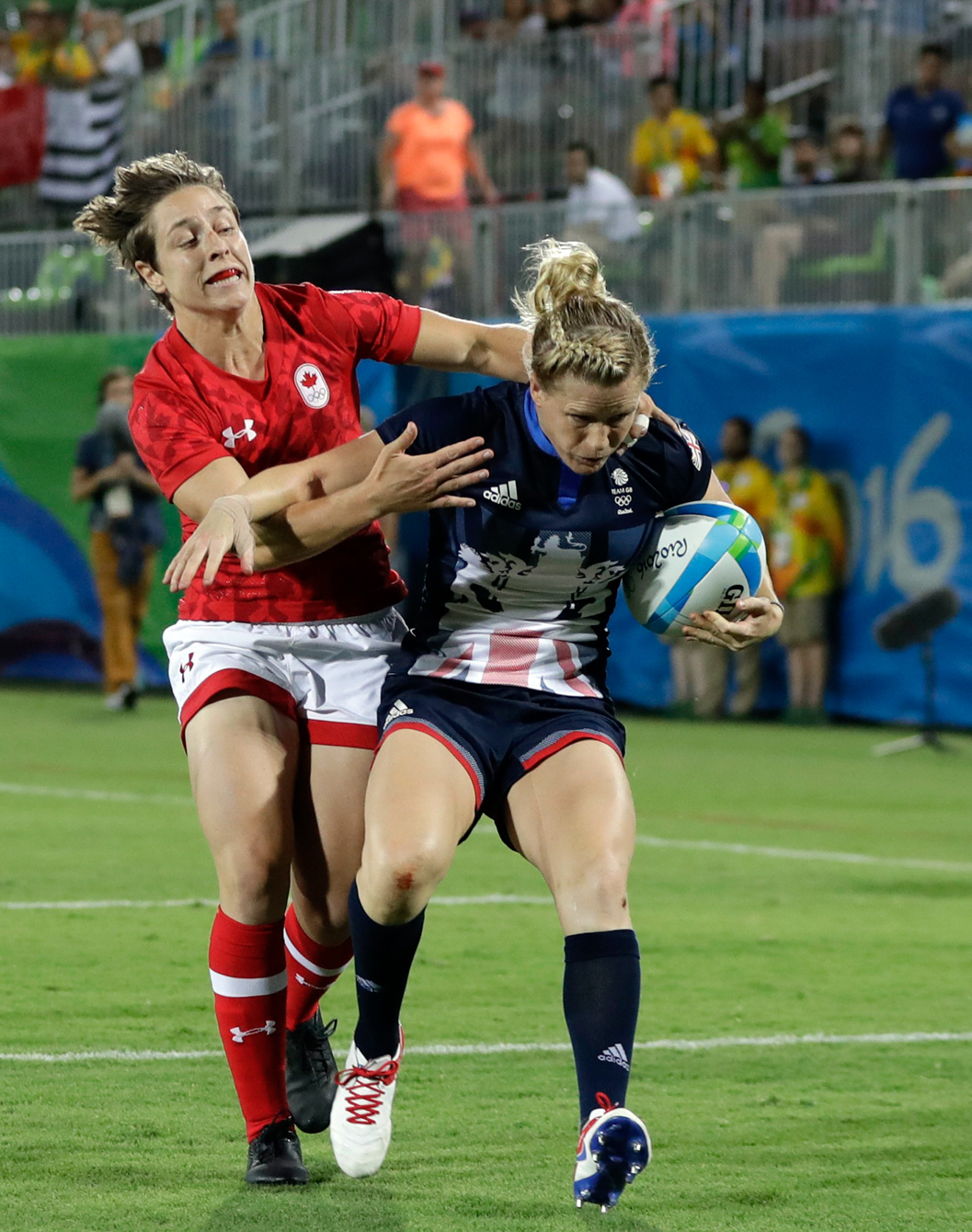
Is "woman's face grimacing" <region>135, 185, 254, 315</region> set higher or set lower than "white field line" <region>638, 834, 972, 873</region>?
higher

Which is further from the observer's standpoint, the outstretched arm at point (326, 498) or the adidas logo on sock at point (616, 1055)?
the outstretched arm at point (326, 498)

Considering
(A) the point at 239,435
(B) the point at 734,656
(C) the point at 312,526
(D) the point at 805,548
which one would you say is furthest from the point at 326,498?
(B) the point at 734,656

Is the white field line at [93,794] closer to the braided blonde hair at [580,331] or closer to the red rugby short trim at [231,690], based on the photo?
the red rugby short trim at [231,690]

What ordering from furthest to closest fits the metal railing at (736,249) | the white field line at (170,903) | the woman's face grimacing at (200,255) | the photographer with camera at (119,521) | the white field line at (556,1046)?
the photographer with camera at (119,521) < the metal railing at (736,249) < the white field line at (170,903) < the white field line at (556,1046) < the woman's face grimacing at (200,255)

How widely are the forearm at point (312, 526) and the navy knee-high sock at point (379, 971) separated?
76 cm

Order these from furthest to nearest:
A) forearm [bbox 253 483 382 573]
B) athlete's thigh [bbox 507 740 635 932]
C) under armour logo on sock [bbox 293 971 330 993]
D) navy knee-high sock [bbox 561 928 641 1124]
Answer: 1. under armour logo on sock [bbox 293 971 330 993]
2. forearm [bbox 253 483 382 573]
3. athlete's thigh [bbox 507 740 635 932]
4. navy knee-high sock [bbox 561 928 641 1124]

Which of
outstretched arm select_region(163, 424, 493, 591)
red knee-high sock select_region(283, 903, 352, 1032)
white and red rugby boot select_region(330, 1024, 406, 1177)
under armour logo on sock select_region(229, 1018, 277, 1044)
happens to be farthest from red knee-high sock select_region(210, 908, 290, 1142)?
outstretched arm select_region(163, 424, 493, 591)

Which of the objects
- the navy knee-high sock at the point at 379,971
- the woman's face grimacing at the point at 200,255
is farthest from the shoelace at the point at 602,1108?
the woman's face grimacing at the point at 200,255

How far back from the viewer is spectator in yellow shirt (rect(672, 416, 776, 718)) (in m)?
14.9

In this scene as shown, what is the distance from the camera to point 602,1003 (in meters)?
4.32

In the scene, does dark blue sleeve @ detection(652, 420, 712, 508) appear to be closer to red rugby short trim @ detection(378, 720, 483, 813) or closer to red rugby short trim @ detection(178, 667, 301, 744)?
red rugby short trim @ detection(378, 720, 483, 813)

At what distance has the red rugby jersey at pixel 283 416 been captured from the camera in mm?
4809

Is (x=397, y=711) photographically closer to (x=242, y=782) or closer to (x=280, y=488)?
(x=242, y=782)

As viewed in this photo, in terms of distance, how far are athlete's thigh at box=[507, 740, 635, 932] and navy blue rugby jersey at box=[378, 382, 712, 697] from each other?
272mm
